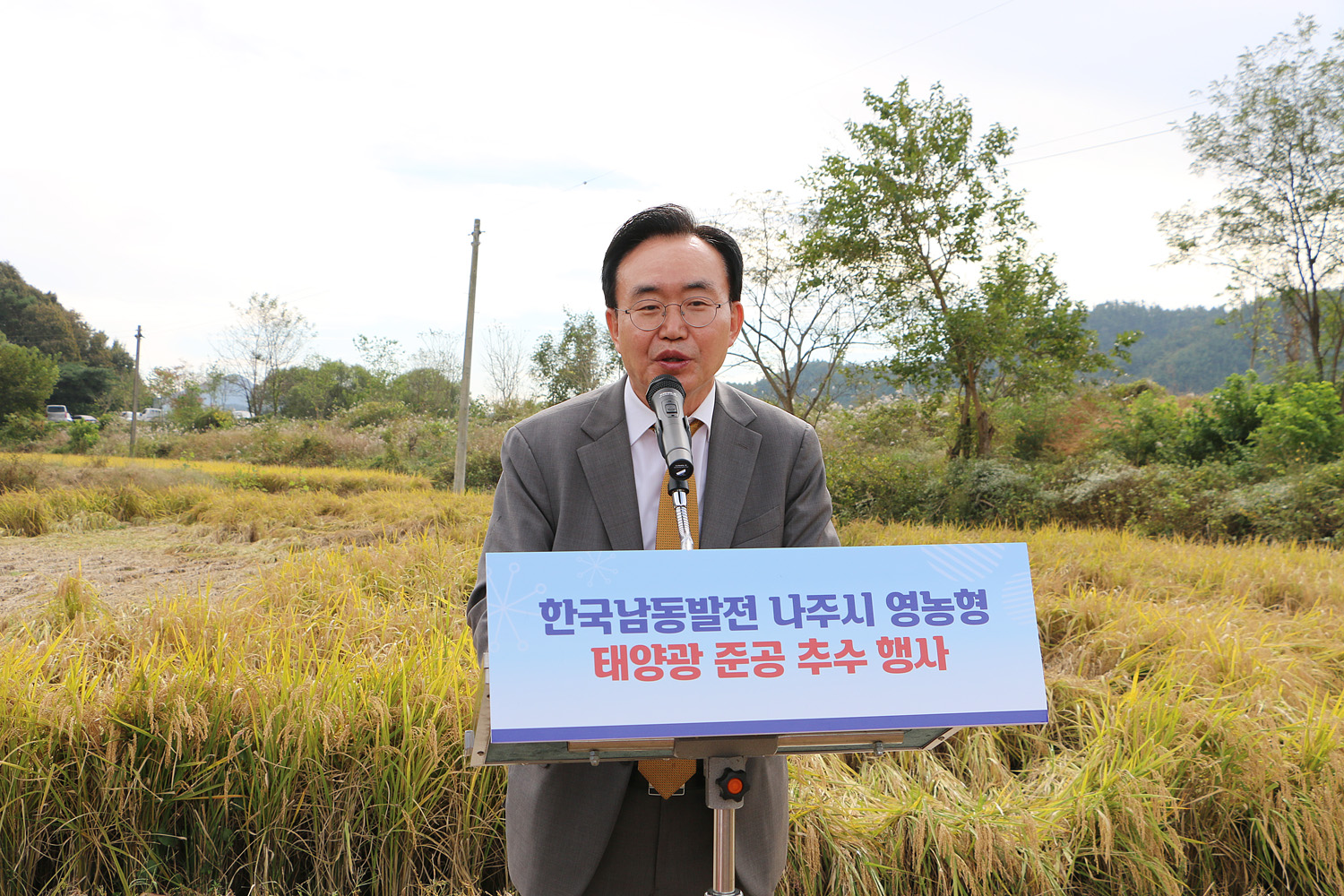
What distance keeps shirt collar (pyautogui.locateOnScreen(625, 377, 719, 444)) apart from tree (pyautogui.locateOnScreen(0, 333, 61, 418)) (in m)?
35.3

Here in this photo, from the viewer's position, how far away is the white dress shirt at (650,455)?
4.86 feet

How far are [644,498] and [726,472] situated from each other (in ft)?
0.53

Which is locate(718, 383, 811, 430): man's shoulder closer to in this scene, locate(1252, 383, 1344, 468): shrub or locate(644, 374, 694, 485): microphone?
locate(644, 374, 694, 485): microphone

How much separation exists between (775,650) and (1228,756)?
8.61ft

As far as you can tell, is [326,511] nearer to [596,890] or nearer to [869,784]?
[869,784]

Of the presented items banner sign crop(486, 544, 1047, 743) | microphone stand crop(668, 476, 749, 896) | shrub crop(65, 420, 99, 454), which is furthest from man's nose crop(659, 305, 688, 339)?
shrub crop(65, 420, 99, 454)

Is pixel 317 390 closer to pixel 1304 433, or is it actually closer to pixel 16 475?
pixel 16 475

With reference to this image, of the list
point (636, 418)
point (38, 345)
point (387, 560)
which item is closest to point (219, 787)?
point (636, 418)

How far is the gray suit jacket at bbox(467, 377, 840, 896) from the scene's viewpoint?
4.64 feet

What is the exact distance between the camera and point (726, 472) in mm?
1487

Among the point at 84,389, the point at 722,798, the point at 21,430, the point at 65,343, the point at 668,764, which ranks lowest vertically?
the point at 668,764

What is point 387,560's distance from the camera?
531 cm

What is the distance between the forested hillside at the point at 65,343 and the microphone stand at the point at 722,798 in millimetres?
43243

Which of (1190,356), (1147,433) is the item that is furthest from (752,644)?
(1190,356)
